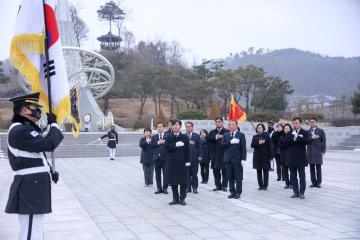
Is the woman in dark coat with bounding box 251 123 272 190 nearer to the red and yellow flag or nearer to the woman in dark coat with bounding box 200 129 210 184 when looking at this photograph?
the woman in dark coat with bounding box 200 129 210 184

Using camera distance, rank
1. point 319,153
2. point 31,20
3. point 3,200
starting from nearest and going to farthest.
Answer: point 31,20 < point 3,200 < point 319,153

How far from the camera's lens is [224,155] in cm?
900

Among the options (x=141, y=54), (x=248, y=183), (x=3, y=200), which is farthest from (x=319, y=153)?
(x=141, y=54)

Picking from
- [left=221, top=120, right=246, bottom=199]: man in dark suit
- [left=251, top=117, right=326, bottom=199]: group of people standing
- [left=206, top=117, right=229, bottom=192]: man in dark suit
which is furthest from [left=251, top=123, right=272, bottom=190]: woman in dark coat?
[left=221, top=120, right=246, bottom=199]: man in dark suit

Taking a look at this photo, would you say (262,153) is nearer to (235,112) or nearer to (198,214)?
(198,214)

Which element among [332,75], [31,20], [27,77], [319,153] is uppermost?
[332,75]

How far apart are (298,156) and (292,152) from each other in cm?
16

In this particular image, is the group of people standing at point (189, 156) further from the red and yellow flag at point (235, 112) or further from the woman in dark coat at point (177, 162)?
the red and yellow flag at point (235, 112)

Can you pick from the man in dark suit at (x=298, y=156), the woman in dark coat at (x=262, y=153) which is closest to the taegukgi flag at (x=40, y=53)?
the man in dark suit at (x=298, y=156)

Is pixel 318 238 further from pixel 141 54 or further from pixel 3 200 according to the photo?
pixel 141 54

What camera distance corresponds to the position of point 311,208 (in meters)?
7.53

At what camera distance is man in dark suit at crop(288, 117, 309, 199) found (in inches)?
335

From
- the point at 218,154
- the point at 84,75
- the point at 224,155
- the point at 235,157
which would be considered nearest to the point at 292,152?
the point at 235,157

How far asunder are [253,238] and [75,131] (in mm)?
3463
